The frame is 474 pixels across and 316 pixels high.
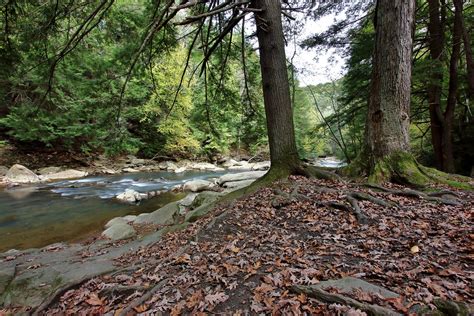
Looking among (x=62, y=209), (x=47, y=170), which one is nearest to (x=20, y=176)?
(x=47, y=170)

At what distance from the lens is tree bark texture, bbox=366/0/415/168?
13.6ft

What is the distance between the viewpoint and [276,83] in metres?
5.00

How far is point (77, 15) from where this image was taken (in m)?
5.52

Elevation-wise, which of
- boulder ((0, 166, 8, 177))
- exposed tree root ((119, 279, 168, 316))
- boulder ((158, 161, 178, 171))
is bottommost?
boulder ((158, 161, 178, 171))

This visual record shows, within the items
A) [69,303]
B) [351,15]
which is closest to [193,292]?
[69,303]

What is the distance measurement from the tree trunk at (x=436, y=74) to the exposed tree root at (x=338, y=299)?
24.2 feet

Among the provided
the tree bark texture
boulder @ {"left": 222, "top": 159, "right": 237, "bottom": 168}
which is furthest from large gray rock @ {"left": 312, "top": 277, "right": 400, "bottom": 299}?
boulder @ {"left": 222, "top": 159, "right": 237, "bottom": 168}

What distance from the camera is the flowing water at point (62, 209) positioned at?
6.91 meters

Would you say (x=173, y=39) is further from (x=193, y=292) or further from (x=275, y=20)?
(x=193, y=292)

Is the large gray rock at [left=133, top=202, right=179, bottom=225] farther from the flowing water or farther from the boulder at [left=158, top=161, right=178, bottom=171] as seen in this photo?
the boulder at [left=158, top=161, right=178, bottom=171]

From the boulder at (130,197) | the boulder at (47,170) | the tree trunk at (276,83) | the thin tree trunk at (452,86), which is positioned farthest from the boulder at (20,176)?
the thin tree trunk at (452,86)

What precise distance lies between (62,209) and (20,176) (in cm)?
729

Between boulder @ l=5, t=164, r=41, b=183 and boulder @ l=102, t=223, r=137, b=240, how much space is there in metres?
11.0

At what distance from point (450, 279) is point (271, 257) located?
4.73ft
